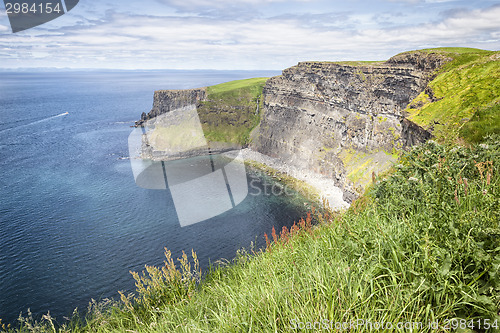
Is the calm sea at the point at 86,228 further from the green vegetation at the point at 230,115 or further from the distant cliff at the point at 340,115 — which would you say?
the green vegetation at the point at 230,115

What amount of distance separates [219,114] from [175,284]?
115 metres

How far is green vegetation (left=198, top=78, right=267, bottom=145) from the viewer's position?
115 m

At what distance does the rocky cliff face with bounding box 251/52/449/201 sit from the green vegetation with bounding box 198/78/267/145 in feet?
28.6

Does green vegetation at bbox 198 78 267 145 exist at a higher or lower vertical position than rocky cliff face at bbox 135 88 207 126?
lower

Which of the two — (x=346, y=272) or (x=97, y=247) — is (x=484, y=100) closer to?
(x=346, y=272)

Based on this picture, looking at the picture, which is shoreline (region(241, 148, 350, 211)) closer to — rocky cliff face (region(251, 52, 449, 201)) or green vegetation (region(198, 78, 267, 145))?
rocky cliff face (region(251, 52, 449, 201))

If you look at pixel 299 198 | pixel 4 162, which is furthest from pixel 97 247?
pixel 4 162

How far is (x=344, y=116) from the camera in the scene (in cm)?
7594

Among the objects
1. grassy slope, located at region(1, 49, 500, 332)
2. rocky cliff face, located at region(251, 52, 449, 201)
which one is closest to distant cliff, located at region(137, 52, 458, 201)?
rocky cliff face, located at region(251, 52, 449, 201)

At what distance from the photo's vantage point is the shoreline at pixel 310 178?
64.1 m

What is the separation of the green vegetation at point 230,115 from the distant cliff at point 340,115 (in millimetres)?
429

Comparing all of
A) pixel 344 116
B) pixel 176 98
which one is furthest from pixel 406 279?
pixel 176 98

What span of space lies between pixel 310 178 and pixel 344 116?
18839 millimetres

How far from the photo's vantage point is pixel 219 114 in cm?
12062
